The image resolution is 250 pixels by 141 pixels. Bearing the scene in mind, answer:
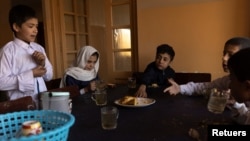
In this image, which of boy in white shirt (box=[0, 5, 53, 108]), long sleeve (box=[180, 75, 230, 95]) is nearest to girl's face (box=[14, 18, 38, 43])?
boy in white shirt (box=[0, 5, 53, 108])

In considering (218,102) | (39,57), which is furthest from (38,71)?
(218,102)

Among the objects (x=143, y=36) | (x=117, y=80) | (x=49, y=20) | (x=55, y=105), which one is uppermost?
(x=49, y=20)

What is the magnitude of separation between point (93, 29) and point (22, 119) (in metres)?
3.31

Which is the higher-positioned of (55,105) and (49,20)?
(49,20)

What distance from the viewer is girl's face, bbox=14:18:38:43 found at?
142 centimetres

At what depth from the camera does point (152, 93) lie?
5.36ft

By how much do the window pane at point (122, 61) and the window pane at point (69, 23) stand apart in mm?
831

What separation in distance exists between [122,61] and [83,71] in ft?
3.88

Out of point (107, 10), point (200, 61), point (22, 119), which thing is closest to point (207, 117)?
point (22, 119)

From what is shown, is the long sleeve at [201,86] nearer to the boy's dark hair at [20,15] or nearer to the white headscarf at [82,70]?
the white headscarf at [82,70]

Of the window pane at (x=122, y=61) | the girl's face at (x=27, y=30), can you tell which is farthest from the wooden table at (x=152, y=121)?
the window pane at (x=122, y=61)

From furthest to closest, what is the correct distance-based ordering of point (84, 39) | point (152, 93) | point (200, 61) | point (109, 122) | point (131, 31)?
point (84, 39), point (131, 31), point (200, 61), point (152, 93), point (109, 122)

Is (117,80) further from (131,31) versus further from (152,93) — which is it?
(152,93)

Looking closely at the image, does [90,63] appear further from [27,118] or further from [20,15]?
[27,118]
